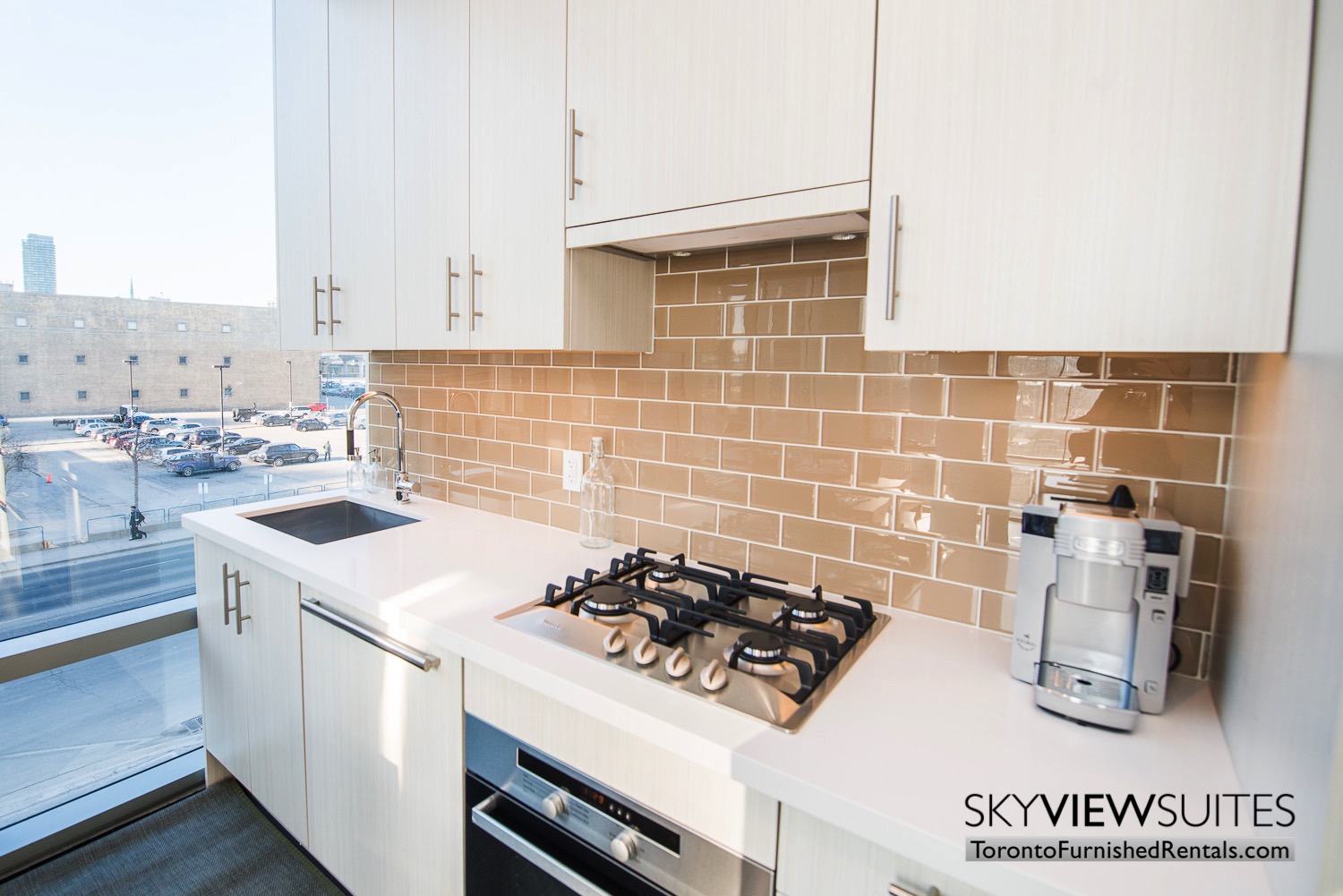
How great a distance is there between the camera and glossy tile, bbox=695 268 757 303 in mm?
1560

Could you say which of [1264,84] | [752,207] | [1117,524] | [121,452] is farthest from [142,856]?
[1264,84]

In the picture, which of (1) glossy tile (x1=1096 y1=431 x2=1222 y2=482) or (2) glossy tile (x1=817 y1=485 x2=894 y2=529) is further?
(2) glossy tile (x1=817 y1=485 x2=894 y2=529)

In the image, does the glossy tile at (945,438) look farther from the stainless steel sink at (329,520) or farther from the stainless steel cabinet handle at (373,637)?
the stainless steel sink at (329,520)

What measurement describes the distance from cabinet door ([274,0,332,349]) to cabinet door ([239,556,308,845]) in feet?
2.67

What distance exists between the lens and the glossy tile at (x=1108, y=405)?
1.11m

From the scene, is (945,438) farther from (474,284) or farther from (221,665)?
(221,665)

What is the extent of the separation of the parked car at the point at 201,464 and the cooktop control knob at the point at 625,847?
2057mm

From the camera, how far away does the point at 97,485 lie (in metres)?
2.03

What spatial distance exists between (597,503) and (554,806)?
2.78ft

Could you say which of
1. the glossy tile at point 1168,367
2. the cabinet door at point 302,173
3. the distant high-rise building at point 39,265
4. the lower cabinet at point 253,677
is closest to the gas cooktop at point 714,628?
the glossy tile at point 1168,367

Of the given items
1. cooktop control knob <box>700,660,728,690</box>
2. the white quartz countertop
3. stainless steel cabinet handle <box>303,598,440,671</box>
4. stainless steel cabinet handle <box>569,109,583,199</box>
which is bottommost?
stainless steel cabinet handle <box>303,598,440,671</box>

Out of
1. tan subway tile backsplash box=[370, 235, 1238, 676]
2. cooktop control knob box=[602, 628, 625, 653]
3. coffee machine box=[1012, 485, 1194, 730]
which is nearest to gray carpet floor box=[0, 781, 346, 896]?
tan subway tile backsplash box=[370, 235, 1238, 676]

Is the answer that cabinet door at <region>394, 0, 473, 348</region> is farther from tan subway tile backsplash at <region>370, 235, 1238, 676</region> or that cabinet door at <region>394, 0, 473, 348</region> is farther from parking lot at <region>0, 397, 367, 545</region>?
parking lot at <region>0, 397, 367, 545</region>

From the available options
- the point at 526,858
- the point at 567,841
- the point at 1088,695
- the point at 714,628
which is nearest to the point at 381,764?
the point at 526,858
